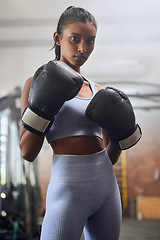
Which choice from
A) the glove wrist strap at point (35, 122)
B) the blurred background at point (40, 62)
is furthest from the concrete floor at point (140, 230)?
the glove wrist strap at point (35, 122)

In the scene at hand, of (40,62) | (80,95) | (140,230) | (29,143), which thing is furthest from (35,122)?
(140,230)

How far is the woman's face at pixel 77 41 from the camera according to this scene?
29.5 inches

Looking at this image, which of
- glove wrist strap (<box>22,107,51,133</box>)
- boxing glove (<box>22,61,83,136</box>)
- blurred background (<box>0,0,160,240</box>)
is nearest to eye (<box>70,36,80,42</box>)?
boxing glove (<box>22,61,83,136</box>)

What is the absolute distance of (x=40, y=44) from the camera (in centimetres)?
217

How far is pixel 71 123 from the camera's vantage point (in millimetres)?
712

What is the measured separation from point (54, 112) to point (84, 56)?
0.69ft

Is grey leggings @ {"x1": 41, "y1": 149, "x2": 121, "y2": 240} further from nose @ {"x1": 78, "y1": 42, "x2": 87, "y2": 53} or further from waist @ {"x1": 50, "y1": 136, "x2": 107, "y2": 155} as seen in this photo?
nose @ {"x1": 78, "y1": 42, "x2": 87, "y2": 53}

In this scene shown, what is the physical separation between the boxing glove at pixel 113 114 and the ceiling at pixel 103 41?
1199 mm

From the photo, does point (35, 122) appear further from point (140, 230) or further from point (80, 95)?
point (140, 230)

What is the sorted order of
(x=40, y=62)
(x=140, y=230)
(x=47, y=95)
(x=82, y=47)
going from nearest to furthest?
(x=47, y=95), (x=82, y=47), (x=40, y=62), (x=140, y=230)

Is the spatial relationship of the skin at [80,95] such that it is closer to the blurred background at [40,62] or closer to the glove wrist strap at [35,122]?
the glove wrist strap at [35,122]

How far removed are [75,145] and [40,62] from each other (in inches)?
62.3

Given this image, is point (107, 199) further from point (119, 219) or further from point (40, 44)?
point (40, 44)

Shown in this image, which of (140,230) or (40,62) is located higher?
(40,62)
